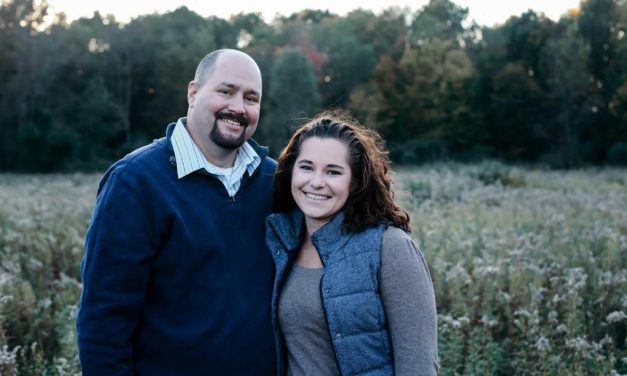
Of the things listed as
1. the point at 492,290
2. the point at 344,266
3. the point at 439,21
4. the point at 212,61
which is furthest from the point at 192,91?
the point at 439,21

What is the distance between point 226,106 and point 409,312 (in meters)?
1.36

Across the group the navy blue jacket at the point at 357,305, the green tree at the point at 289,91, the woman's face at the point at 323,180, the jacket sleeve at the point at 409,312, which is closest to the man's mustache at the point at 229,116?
the woman's face at the point at 323,180

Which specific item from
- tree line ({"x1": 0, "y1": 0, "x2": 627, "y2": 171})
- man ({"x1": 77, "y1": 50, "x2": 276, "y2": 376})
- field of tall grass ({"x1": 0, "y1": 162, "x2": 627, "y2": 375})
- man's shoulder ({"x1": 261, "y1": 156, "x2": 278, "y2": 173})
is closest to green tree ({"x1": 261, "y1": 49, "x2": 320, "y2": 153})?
tree line ({"x1": 0, "y1": 0, "x2": 627, "y2": 171})

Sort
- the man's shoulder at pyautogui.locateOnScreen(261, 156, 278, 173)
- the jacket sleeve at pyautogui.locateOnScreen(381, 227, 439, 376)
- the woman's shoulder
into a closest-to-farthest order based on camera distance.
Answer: the jacket sleeve at pyautogui.locateOnScreen(381, 227, 439, 376) < the woman's shoulder < the man's shoulder at pyautogui.locateOnScreen(261, 156, 278, 173)

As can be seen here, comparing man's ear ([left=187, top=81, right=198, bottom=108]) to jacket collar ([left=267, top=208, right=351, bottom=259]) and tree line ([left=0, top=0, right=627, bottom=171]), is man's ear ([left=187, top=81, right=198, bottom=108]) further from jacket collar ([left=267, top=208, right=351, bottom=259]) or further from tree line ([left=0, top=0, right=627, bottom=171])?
tree line ([left=0, top=0, right=627, bottom=171])

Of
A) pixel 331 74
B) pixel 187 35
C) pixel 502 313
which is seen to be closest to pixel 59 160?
pixel 187 35

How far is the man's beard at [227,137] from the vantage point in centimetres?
325

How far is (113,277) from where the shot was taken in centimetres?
283

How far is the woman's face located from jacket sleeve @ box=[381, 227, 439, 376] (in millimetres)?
403

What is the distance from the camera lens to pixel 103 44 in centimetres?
4694

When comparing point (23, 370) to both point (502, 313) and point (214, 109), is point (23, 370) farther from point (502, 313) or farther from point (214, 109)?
point (502, 313)

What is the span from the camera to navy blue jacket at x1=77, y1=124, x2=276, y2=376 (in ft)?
9.30

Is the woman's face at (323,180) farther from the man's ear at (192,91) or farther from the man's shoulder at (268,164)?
the man's ear at (192,91)

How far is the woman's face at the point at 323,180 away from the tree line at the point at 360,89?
33.7m
